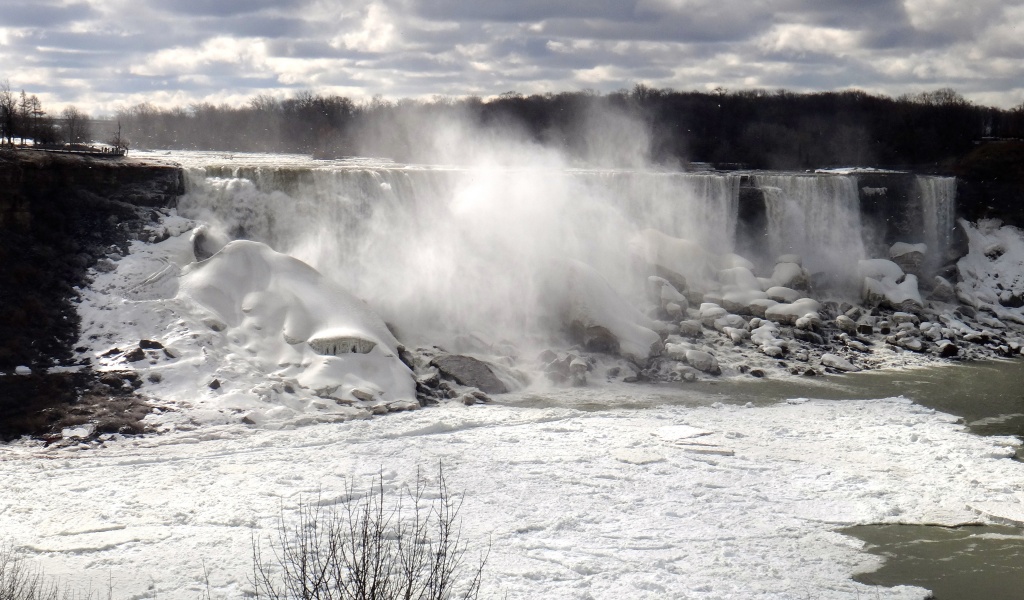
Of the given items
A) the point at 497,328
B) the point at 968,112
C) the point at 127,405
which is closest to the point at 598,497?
the point at 127,405

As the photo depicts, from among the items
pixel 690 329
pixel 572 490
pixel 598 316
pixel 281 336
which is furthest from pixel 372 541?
pixel 690 329

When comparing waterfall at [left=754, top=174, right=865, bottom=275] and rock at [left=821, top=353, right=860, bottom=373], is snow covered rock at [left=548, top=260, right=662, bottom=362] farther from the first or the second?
waterfall at [left=754, top=174, right=865, bottom=275]

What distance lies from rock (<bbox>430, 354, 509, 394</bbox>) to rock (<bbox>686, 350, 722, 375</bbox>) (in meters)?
5.06

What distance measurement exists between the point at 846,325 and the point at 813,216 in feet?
25.3

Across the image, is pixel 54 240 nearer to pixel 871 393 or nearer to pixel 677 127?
pixel 871 393

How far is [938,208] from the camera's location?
34688mm

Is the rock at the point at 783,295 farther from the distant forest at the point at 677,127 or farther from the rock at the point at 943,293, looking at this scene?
the distant forest at the point at 677,127

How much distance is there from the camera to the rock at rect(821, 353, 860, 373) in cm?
2358

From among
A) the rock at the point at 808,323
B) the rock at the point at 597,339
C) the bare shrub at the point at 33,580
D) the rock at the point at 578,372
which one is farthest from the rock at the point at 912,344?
the bare shrub at the point at 33,580

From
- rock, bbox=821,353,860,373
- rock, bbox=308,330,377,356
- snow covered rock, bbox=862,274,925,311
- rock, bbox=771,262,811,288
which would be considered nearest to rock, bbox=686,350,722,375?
rock, bbox=821,353,860,373

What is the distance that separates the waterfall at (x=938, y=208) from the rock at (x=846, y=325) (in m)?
9.36

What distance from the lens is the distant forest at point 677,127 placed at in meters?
47.1

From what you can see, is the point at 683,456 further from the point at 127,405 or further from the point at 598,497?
the point at 127,405

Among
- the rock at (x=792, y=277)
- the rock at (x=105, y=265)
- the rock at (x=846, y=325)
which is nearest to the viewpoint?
the rock at (x=105, y=265)
